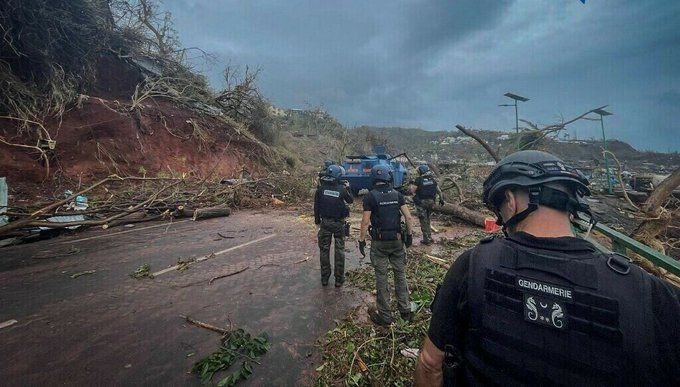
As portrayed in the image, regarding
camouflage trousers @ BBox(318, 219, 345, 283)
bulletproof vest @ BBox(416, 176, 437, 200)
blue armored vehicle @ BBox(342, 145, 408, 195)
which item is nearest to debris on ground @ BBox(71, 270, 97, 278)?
camouflage trousers @ BBox(318, 219, 345, 283)

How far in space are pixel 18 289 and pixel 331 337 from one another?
4.73 m

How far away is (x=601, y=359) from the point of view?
3.43ft

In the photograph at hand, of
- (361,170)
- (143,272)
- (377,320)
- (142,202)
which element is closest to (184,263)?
(143,272)

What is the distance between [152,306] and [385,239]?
3192 millimetres

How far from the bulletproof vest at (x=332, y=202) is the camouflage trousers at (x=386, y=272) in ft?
3.39

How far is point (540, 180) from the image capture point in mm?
1360

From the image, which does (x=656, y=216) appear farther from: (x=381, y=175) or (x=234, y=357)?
(x=234, y=357)

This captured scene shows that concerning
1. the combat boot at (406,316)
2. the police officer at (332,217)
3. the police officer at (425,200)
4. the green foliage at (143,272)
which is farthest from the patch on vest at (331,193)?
the police officer at (425,200)

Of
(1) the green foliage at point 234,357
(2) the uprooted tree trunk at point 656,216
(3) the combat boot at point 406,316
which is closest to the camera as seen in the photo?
(1) the green foliage at point 234,357

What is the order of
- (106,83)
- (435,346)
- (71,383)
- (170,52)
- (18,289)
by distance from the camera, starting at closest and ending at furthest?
(435,346)
(71,383)
(18,289)
(106,83)
(170,52)

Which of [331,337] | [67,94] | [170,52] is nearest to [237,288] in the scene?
[331,337]

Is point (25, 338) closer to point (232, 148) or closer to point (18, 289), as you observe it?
point (18, 289)

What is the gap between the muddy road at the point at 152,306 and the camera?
2.94m

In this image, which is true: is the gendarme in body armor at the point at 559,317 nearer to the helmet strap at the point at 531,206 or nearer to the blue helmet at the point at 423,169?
the helmet strap at the point at 531,206
